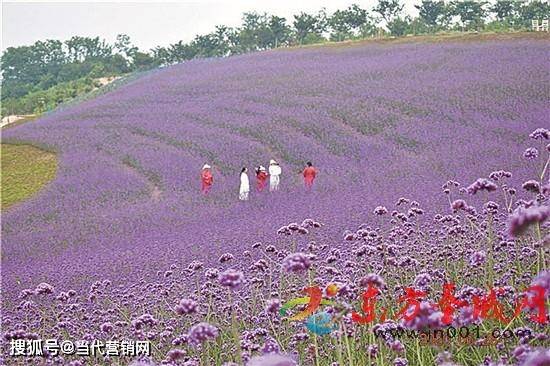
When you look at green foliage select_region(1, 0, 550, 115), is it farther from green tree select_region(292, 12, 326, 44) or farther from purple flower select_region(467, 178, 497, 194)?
purple flower select_region(467, 178, 497, 194)

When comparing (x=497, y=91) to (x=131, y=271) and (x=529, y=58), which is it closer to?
(x=529, y=58)

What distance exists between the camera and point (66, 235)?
10477 millimetres

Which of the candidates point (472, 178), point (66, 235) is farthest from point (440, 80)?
point (66, 235)

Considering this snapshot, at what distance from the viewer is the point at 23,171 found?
17094 millimetres

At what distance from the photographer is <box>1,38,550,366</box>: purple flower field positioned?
11.6ft

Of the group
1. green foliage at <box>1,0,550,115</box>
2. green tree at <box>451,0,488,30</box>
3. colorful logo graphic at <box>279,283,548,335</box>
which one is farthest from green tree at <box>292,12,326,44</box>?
colorful logo graphic at <box>279,283,548,335</box>

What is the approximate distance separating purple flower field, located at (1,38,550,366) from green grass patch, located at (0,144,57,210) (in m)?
0.44

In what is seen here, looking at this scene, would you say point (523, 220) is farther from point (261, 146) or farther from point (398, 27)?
point (398, 27)

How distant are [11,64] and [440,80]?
42.7 metres

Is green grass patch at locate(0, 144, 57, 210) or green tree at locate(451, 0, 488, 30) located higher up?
green tree at locate(451, 0, 488, 30)

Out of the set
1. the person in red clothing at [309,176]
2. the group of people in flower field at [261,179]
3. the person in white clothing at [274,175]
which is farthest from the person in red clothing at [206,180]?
the person in red clothing at [309,176]

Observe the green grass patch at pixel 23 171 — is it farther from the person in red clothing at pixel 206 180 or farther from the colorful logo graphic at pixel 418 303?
the colorful logo graphic at pixel 418 303

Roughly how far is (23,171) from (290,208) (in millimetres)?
9404

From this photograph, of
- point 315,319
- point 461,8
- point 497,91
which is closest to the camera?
point 315,319
